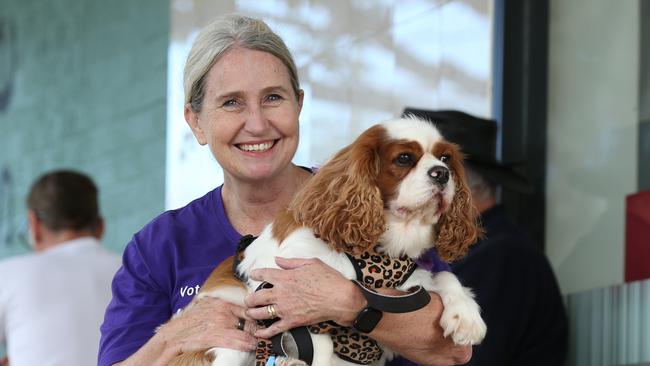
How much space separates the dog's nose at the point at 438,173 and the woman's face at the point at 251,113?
53 cm

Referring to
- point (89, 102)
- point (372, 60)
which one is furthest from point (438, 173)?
point (89, 102)

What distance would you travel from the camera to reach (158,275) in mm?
3164

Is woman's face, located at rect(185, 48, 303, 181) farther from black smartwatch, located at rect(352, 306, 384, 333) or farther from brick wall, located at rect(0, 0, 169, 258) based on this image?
brick wall, located at rect(0, 0, 169, 258)

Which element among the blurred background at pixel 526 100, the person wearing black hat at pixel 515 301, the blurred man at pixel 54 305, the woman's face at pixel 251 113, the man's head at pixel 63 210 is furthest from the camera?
the man's head at pixel 63 210

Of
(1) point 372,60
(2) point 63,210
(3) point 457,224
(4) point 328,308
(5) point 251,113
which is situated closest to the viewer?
(4) point 328,308

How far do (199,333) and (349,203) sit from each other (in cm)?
50

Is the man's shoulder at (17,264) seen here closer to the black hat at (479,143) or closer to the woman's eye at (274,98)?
the black hat at (479,143)

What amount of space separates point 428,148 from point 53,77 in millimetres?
6731

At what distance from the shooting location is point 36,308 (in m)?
4.97

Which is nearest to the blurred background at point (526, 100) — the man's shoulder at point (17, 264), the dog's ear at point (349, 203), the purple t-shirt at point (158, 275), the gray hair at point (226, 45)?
the gray hair at point (226, 45)

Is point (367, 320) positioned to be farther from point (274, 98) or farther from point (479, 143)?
point (479, 143)

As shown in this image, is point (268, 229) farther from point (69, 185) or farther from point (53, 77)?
point (53, 77)

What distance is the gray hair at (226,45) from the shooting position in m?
3.13

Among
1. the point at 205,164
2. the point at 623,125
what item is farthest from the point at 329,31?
the point at 623,125
